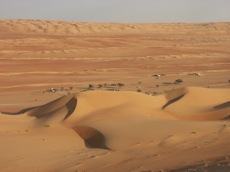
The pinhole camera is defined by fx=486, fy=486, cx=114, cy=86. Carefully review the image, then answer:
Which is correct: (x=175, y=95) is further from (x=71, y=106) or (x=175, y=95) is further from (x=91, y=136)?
(x=91, y=136)

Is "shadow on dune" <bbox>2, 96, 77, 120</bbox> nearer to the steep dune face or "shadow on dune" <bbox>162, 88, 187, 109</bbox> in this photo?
the steep dune face

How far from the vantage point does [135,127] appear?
10820 millimetres

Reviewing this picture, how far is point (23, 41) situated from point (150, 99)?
136 ft

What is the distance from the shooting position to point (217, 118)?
12477 millimetres

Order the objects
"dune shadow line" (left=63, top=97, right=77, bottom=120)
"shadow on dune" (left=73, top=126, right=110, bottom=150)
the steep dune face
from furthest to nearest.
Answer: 1. the steep dune face
2. "dune shadow line" (left=63, top=97, right=77, bottom=120)
3. "shadow on dune" (left=73, top=126, right=110, bottom=150)

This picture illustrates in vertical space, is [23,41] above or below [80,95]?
above

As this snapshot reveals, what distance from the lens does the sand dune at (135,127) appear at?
8.42 m

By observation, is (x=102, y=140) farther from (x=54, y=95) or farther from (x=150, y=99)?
(x=54, y=95)

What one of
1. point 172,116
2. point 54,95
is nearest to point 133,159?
point 172,116

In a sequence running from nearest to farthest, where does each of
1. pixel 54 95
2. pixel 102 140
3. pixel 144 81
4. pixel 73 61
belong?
1. pixel 102 140
2. pixel 54 95
3. pixel 144 81
4. pixel 73 61

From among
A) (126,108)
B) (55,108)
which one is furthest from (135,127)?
(55,108)

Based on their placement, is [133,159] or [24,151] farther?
[24,151]

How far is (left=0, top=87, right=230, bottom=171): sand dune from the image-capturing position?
8422mm

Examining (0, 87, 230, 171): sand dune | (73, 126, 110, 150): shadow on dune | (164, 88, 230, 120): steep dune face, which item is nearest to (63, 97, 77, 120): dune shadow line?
(0, 87, 230, 171): sand dune
